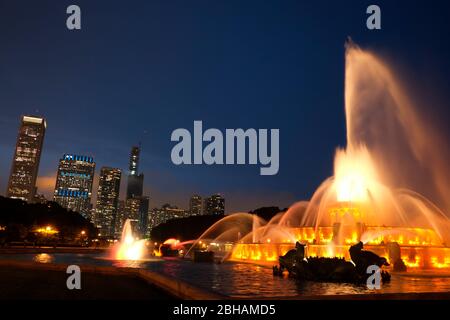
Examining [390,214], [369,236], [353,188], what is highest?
[353,188]

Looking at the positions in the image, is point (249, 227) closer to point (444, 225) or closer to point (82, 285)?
point (444, 225)

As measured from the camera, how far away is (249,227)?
83.0 m
